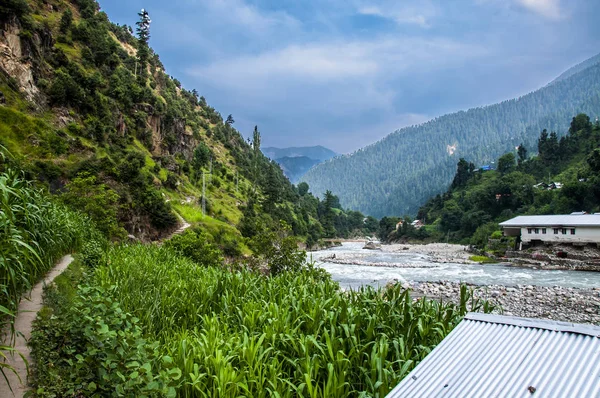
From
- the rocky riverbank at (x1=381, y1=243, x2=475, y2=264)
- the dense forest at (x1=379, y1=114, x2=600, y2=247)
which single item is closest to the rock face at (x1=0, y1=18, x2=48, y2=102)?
the rocky riverbank at (x1=381, y1=243, x2=475, y2=264)

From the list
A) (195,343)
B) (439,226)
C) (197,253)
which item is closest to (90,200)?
(197,253)

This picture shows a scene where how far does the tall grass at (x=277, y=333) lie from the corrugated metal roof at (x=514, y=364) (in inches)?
48.2

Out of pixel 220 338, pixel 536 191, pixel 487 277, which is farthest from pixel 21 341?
pixel 536 191

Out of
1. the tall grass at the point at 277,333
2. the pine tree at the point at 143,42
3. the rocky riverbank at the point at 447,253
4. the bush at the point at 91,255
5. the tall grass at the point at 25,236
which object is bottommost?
the rocky riverbank at the point at 447,253

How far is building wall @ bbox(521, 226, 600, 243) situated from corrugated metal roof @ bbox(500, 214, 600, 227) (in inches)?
25.1

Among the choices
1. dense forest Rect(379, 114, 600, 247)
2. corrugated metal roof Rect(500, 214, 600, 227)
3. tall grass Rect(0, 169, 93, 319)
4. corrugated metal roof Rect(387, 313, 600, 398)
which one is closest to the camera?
corrugated metal roof Rect(387, 313, 600, 398)

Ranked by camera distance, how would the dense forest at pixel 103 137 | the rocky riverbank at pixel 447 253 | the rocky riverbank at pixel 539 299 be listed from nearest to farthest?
the rocky riverbank at pixel 539 299 < the dense forest at pixel 103 137 < the rocky riverbank at pixel 447 253

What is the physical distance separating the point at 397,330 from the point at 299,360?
217 centimetres

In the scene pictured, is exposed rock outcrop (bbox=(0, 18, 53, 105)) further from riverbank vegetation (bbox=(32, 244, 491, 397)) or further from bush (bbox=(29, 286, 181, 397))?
bush (bbox=(29, 286, 181, 397))

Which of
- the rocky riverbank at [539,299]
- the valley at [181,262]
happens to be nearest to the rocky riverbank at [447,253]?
the valley at [181,262]

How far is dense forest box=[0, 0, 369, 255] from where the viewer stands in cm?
2325

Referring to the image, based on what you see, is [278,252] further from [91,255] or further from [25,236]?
[25,236]

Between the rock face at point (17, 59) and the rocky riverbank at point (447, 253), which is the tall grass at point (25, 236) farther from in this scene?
the rocky riverbank at point (447, 253)

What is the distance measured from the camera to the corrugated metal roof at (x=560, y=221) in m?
39.5
